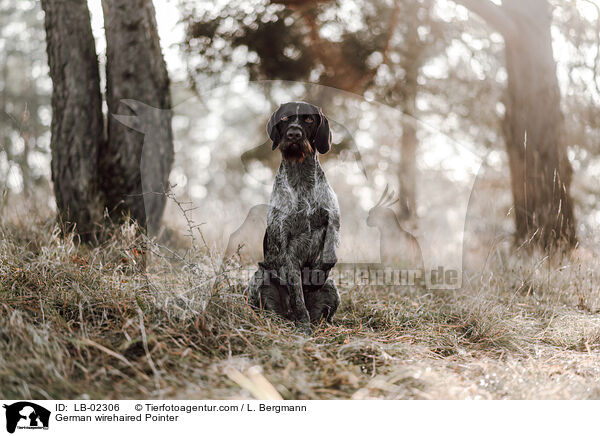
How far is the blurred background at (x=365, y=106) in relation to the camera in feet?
16.8

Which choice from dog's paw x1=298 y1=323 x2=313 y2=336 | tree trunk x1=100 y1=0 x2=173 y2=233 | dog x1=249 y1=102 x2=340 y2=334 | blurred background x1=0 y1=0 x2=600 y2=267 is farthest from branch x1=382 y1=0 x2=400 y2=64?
dog's paw x1=298 y1=323 x2=313 y2=336

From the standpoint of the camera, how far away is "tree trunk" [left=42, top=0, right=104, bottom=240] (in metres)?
4.41

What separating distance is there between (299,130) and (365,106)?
15.8 ft

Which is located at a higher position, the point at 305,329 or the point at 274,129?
the point at 274,129

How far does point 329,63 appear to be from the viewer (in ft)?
19.0

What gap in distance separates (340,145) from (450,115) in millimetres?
2818

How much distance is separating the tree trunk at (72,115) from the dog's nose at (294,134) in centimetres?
244

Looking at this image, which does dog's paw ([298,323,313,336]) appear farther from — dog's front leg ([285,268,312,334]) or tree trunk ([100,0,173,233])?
tree trunk ([100,0,173,233])

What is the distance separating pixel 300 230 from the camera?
3.12 meters

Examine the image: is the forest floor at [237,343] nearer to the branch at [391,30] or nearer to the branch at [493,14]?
the branch at [493,14]

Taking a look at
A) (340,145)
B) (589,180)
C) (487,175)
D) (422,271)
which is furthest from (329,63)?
(589,180)
